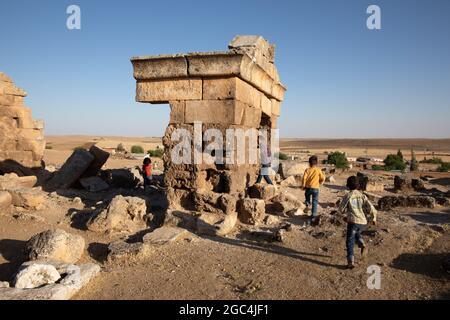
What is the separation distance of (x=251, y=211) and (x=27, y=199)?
14.4 ft

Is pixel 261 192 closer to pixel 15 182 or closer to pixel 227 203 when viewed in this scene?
pixel 227 203

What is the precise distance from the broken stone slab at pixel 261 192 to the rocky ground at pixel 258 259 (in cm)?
64

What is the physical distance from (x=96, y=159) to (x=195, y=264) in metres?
5.96

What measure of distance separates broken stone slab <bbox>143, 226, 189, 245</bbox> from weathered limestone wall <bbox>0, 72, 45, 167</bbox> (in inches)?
305

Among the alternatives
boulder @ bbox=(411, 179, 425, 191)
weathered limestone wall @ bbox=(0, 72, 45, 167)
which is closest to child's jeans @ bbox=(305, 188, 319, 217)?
boulder @ bbox=(411, 179, 425, 191)

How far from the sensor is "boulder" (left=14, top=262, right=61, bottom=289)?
4012 millimetres

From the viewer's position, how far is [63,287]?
12.7ft

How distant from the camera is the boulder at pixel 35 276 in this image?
401 centimetres

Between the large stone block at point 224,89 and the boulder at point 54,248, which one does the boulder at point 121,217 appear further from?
the large stone block at point 224,89

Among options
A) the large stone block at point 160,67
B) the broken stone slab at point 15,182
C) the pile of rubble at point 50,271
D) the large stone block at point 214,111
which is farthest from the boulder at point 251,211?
the broken stone slab at point 15,182
